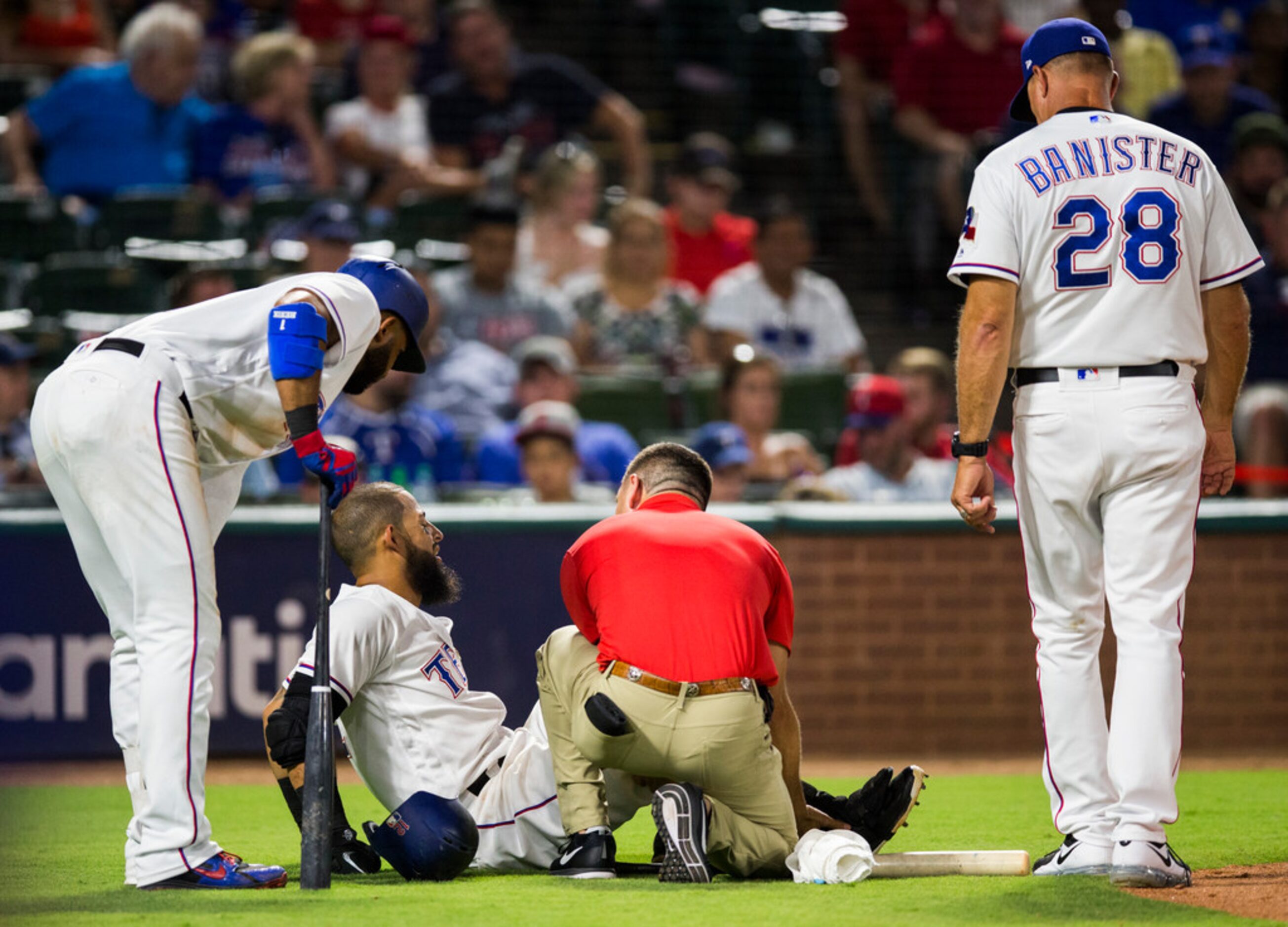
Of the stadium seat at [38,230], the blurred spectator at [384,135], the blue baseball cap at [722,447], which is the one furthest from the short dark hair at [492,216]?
the stadium seat at [38,230]

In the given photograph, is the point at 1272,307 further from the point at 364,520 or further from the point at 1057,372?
the point at 364,520

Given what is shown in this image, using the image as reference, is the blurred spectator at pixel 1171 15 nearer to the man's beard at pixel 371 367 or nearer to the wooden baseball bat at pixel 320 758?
the man's beard at pixel 371 367

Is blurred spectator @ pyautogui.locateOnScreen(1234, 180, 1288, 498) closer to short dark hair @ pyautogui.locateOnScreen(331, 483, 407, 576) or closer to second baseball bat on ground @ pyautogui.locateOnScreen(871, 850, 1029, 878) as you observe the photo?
second baseball bat on ground @ pyautogui.locateOnScreen(871, 850, 1029, 878)

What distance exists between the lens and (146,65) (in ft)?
29.9

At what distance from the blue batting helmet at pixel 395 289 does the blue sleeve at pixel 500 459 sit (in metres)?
3.70

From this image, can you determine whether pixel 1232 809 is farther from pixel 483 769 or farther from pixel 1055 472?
pixel 483 769

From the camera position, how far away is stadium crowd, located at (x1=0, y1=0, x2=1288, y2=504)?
8.23m

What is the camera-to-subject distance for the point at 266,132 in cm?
961

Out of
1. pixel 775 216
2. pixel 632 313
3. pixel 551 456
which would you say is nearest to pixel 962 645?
pixel 551 456

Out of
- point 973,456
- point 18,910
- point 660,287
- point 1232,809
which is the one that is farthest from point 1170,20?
point 18,910

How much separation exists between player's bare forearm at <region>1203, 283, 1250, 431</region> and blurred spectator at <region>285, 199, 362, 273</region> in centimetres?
504

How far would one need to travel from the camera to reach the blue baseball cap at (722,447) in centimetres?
768

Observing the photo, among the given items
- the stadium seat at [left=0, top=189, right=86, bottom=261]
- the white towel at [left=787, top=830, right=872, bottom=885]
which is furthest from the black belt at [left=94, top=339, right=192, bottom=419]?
the stadium seat at [left=0, top=189, right=86, bottom=261]

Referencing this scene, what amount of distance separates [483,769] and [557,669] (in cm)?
33
